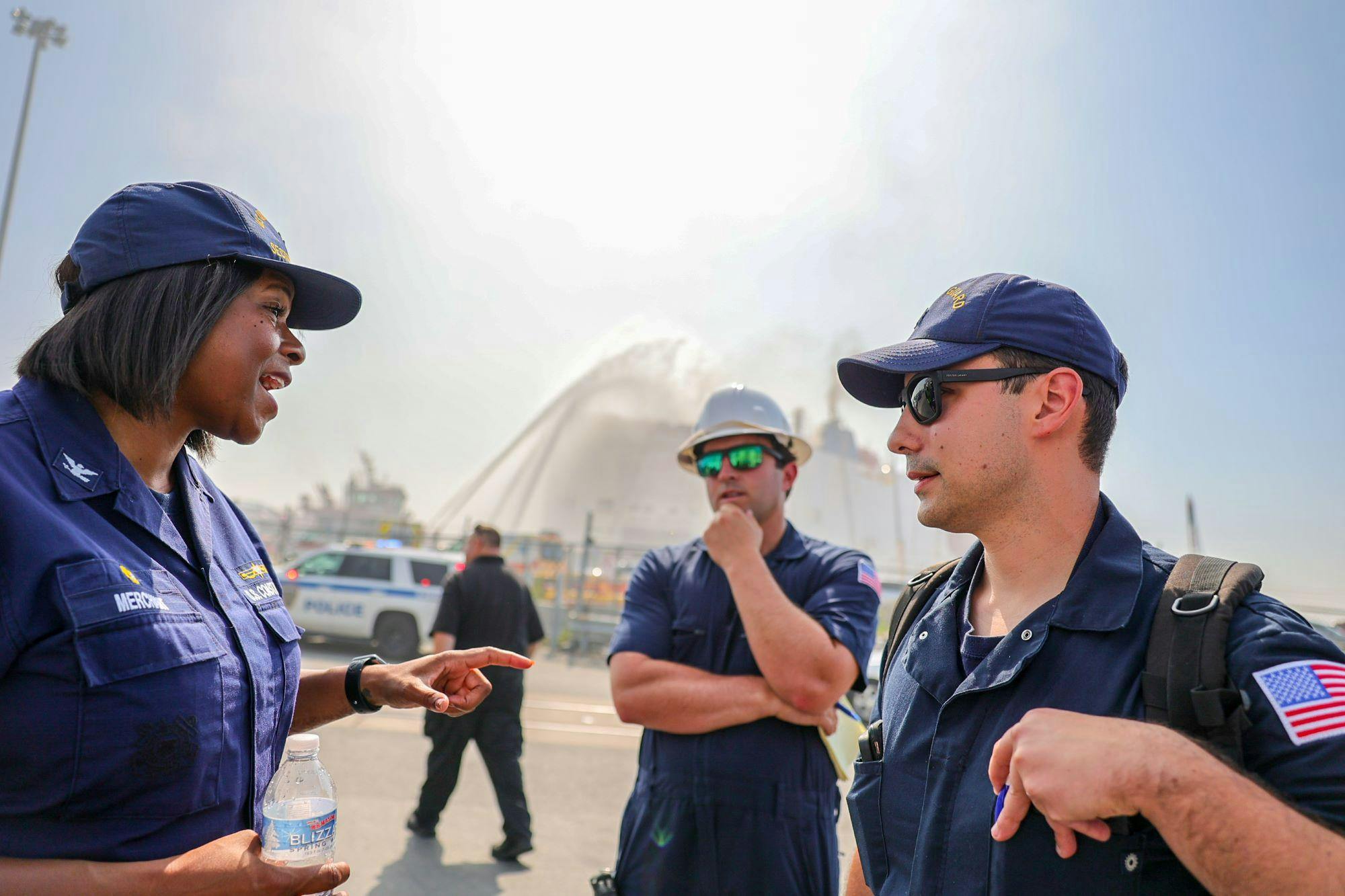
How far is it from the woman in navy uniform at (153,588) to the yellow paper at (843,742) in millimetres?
1220

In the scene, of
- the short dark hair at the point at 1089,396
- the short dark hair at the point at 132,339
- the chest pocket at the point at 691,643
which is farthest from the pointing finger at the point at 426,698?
the short dark hair at the point at 1089,396

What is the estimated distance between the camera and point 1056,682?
1.49 m

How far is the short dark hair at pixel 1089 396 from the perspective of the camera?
5.71ft

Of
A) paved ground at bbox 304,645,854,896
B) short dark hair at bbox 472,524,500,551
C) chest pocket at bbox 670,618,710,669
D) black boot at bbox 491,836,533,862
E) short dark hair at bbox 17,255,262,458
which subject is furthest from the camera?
short dark hair at bbox 472,524,500,551

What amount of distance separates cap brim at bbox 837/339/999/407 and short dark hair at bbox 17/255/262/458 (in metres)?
1.42

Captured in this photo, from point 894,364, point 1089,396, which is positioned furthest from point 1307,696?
point 894,364

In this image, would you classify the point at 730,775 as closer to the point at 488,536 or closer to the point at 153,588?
the point at 153,588

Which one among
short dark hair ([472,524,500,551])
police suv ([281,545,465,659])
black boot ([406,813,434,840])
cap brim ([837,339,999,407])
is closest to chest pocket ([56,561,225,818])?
cap brim ([837,339,999,407])

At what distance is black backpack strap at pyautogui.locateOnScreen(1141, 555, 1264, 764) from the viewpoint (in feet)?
4.06

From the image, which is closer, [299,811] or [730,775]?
Answer: [299,811]

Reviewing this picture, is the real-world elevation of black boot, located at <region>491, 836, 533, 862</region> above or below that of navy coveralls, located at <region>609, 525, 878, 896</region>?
below

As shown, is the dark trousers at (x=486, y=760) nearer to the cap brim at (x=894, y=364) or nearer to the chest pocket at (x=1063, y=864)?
the cap brim at (x=894, y=364)

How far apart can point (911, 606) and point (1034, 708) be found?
571 millimetres

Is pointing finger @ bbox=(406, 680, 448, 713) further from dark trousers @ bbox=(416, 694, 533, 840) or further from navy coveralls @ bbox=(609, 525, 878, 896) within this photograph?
dark trousers @ bbox=(416, 694, 533, 840)
